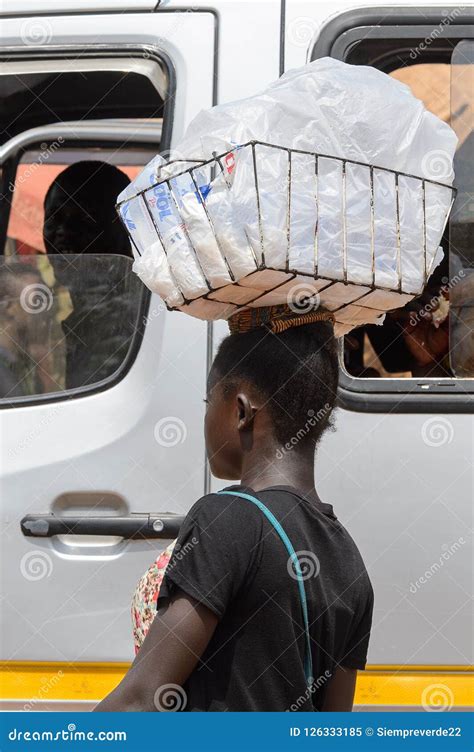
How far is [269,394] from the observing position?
1.53 m

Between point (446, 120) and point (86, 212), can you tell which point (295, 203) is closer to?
point (446, 120)

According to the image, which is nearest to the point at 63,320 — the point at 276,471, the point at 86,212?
the point at 86,212

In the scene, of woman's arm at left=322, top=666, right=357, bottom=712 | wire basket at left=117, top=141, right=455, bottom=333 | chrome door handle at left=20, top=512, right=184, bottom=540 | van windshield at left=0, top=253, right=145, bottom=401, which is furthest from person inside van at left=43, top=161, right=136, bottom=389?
woman's arm at left=322, top=666, right=357, bottom=712

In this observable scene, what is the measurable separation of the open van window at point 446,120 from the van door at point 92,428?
38 centimetres

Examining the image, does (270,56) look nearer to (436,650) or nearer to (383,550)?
(383,550)

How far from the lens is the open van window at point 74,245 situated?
2527 millimetres

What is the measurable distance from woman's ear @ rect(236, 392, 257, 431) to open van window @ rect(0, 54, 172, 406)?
951mm

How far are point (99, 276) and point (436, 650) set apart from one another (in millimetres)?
1253

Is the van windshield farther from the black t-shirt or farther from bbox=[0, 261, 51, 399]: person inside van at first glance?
the black t-shirt

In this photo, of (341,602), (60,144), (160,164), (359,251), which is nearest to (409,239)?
(359,251)

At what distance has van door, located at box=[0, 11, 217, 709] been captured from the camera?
2.31 metres

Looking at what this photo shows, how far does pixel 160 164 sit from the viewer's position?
1637 mm

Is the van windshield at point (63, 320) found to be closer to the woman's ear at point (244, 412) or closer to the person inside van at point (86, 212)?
the person inside van at point (86, 212)
